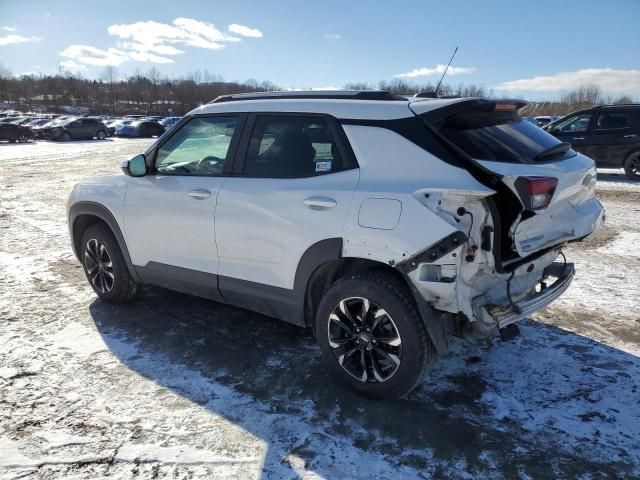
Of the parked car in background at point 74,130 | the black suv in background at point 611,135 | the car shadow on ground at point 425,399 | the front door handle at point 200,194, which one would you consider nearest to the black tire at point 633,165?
the black suv in background at point 611,135

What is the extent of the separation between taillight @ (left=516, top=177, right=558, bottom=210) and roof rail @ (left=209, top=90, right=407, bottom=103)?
986 millimetres

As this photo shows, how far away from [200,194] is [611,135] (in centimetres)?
1222

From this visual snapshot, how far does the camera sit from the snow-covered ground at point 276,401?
263cm

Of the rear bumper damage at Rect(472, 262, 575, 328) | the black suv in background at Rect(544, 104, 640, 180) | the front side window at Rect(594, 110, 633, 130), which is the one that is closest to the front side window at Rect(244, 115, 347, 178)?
the rear bumper damage at Rect(472, 262, 575, 328)

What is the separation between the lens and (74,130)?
34312 millimetres

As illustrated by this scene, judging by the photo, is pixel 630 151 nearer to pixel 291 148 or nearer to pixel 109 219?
pixel 291 148

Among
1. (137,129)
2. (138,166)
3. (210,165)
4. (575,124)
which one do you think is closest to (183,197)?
(210,165)

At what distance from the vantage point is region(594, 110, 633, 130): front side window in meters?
12.3

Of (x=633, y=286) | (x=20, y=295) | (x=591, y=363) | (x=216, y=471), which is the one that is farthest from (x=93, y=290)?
(x=633, y=286)

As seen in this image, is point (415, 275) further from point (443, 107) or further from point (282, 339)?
point (282, 339)

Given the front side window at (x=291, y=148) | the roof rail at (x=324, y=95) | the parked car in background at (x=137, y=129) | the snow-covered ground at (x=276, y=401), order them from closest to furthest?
the snow-covered ground at (x=276, y=401), the front side window at (x=291, y=148), the roof rail at (x=324, y=95), the parked car in background at (x=137, y=129)

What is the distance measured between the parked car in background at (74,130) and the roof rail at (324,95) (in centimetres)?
3469

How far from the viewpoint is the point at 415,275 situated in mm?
2830

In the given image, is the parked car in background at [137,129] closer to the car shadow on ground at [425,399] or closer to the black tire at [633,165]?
the black tire at [633,165]
